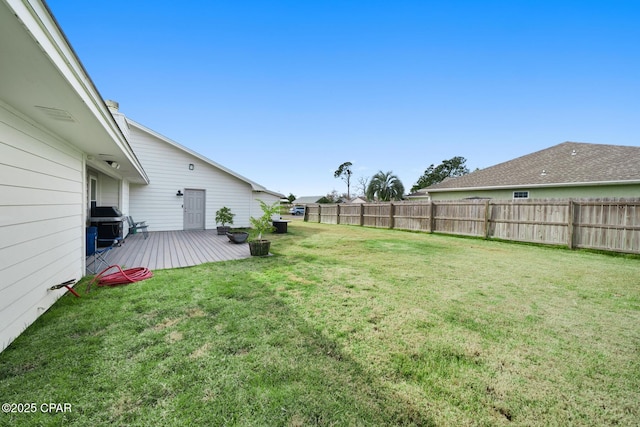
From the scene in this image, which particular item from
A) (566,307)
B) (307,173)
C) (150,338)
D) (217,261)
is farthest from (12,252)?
(307,173)

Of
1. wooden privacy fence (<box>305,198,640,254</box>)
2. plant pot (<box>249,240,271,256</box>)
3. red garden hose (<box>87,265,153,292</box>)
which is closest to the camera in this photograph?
red garden hose (<box>87,265,153,292</box>)

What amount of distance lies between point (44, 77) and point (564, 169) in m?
18.4

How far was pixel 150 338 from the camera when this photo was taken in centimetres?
241

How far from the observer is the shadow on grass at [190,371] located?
151 centimetres

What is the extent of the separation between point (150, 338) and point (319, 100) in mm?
17058

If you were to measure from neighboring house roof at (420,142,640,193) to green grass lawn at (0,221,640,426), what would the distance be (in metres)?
10.1

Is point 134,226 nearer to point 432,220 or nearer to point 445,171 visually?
point 432,220

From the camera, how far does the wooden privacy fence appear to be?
721cm

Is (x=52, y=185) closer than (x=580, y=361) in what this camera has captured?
No

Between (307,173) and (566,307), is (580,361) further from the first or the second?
(307,173)

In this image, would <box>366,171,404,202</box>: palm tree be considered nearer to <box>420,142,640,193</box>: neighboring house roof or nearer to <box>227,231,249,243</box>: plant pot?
<box>420,142,640,193</box>: neighboring house roof

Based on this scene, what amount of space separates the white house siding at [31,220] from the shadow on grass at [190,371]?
1.12ft

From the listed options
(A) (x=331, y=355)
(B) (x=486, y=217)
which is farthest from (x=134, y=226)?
(B) (x=486, y=217)

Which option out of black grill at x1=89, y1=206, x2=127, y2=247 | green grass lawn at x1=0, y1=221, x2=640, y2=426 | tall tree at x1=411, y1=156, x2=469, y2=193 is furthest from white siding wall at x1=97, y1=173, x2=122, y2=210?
tall tree at x1=411, y1=156, x2=469, y2=193
